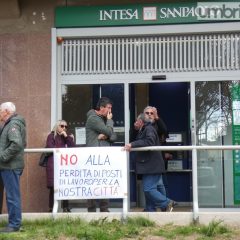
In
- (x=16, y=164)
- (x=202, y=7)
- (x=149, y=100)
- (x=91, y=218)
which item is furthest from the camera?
(x=149, y=100)

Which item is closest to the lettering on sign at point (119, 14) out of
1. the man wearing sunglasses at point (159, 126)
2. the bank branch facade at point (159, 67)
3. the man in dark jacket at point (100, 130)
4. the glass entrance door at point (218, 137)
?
the bank branch facade at point (159, 67)

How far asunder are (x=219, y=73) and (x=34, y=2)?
139 inches

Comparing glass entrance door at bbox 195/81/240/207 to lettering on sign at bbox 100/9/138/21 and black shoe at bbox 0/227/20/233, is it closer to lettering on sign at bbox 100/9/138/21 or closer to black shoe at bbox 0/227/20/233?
lettering on sign at bbox 100/9/138/21

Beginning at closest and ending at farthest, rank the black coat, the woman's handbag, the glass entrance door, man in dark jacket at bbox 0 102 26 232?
man in dark jacket at bbox 0 102 26 232 < the black coat < the woman's handbag < the glass entrance door

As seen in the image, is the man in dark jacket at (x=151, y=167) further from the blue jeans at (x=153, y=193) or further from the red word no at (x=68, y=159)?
the red word no at (x=68, y=159)

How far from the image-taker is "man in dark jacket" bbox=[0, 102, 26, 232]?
6892 mm

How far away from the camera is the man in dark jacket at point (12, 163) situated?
6.89 metres

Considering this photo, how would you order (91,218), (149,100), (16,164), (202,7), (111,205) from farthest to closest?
(149,100) → (202,7) → (111,205) → (91,218) → (16,164)

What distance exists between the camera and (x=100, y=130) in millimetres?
7883

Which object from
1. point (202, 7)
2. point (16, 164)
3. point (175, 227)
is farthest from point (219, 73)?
point (16, 164)

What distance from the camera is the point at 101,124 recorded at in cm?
788

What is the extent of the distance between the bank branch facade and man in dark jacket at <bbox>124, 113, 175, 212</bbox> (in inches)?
62.4

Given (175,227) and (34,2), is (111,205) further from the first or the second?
(34,2)

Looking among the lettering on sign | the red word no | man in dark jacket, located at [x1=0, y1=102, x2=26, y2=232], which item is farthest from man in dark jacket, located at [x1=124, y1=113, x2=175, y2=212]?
the lettering on sign
